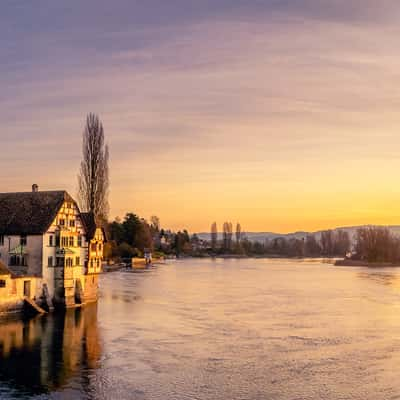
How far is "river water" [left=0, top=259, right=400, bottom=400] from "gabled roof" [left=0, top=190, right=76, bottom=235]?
7.92 meters

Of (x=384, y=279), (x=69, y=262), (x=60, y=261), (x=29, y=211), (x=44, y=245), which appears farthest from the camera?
(x=384, y=279)

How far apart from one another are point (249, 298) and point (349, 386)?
38.6m

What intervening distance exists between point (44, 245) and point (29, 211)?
383 centimetres

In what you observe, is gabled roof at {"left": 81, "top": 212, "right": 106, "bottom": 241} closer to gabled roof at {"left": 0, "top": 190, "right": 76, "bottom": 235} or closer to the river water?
gabled roof at {"left": 0, "top": 190, "right": 76, "bottom": 235}

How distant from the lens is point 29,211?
54.7m

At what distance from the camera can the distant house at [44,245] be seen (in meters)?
52.5

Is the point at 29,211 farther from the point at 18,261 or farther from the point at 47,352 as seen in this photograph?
the point at 47,352

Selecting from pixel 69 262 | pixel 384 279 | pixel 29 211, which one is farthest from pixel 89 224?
pixel 384 279

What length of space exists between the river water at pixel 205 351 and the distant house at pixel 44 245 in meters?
2.76

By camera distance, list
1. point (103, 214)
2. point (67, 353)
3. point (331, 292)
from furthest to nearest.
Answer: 1. point (103, 214)
2. point (331, 292)
3. point (67, 353)

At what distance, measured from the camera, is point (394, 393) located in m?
29.4

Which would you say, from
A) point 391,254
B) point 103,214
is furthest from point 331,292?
point 391,254

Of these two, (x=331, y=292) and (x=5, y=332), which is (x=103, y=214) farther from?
(x=5, y=332)

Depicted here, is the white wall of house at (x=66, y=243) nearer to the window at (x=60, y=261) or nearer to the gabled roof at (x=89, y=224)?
the window at (x=60, y=261)
